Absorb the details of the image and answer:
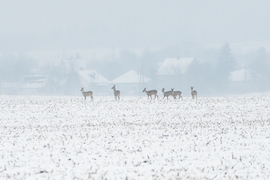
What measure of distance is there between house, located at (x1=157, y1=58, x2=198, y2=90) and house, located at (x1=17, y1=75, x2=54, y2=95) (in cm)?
2824

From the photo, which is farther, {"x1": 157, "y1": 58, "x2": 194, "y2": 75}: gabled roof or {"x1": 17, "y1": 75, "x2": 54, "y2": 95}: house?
{"x1": 17, "y1": 75, "x2": 54, "y2": 95}: house

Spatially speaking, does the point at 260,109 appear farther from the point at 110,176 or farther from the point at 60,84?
the point at 60,84

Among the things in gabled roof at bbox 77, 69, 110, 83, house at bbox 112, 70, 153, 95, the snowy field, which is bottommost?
the snowy field

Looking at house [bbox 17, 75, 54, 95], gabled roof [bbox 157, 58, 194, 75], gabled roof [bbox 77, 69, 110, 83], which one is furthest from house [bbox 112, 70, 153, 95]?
house [bbox 17, 75, 54, 95]

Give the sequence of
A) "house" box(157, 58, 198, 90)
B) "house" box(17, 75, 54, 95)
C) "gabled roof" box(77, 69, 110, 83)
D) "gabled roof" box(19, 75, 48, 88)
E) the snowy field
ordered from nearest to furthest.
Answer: the snowy field < "house" box(157, 58, 198, 90) < "house" box(17, 75, 54, 95) < "gabled roof" box(77, 69, 110, 83) < "gabled roof" box(19, 75, 48, 88)

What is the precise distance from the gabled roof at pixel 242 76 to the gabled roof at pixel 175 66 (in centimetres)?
1071

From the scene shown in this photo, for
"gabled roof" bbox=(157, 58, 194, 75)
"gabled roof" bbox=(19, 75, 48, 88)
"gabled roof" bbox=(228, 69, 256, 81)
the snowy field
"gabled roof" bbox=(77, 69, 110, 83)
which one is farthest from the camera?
"gabled roof" bbox=(19, 75, 48, 88)

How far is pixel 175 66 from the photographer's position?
12775 centimetres

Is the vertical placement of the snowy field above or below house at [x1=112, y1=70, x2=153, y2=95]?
below

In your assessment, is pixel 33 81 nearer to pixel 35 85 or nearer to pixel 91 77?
pixel 35 85

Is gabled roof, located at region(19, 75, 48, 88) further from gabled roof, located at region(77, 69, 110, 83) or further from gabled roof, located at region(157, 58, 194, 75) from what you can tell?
gabled roof, located at region(157, 58, 194, 75)

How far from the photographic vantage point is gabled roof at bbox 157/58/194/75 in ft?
412

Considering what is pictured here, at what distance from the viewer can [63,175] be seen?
12547 mm

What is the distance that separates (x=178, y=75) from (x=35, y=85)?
3837 cm
